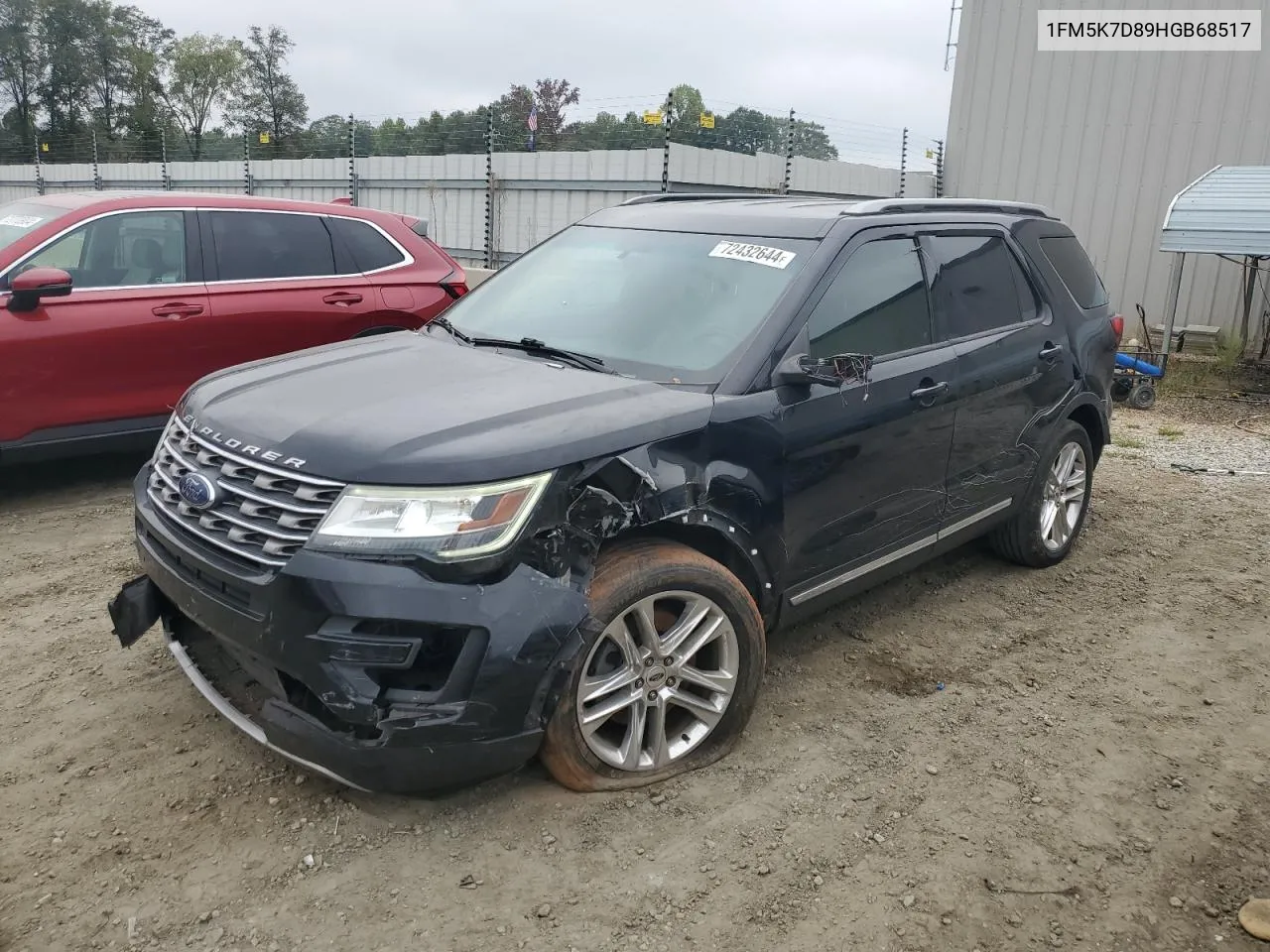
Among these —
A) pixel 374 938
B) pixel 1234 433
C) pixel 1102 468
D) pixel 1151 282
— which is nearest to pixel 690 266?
pixel 374 938

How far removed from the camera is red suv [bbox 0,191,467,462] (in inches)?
207

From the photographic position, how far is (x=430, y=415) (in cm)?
287

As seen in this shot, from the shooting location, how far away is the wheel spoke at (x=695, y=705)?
10.1 feet

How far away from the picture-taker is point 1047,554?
200 inches

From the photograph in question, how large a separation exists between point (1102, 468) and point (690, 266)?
497 cm

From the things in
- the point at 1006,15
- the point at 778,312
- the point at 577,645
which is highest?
the point at 1006,15

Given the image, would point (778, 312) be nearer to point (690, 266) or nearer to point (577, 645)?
point (690, 266)

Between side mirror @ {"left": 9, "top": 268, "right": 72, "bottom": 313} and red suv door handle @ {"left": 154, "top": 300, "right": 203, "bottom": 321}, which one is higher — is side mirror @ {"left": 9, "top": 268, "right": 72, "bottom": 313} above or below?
above

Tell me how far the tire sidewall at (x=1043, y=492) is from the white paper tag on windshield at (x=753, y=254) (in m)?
1.96

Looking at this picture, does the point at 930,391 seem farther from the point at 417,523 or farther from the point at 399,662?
the point at 399,662

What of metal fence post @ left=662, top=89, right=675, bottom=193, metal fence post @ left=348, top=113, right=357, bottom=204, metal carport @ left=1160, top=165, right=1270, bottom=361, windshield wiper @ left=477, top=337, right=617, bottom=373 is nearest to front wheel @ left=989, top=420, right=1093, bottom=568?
windshield wiper @ left=477, top=337, right=617, bottom=373

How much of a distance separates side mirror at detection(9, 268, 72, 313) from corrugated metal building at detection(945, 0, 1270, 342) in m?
12.2

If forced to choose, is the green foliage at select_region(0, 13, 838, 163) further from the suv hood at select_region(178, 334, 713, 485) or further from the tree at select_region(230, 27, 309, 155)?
the suv hood at select_region(178, 334, 713, 485)

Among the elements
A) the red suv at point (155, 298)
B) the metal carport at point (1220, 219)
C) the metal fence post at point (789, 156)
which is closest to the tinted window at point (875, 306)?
the red suv at point (155, 298)
